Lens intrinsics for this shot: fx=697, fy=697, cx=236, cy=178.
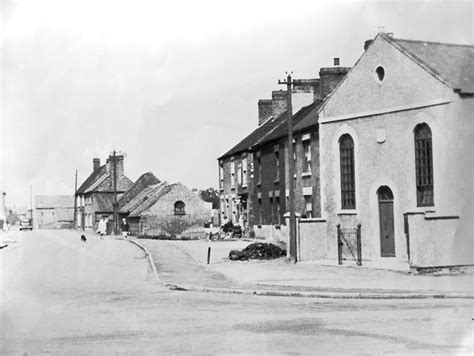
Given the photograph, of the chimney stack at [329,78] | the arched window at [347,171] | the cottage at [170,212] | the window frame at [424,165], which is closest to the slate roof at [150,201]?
the cottage at [170,212]

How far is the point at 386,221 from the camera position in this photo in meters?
23.2

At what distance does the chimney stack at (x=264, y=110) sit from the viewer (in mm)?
49938

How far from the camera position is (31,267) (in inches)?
1018

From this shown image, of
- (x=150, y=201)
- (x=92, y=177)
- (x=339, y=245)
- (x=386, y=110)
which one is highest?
(x=92, y=177)

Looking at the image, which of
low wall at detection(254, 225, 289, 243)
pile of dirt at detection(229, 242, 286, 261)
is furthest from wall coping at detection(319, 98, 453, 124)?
low wall at detection(254, 225, 289, 243)

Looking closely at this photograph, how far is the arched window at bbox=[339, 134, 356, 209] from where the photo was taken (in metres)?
24.7

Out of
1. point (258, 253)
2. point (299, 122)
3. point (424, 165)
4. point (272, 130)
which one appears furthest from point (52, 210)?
point (424, 165)

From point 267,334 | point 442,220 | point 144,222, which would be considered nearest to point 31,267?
point 442,220

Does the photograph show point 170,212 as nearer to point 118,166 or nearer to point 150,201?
point 150,201

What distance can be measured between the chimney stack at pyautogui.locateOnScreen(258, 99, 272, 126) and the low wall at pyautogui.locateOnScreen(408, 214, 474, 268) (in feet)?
102

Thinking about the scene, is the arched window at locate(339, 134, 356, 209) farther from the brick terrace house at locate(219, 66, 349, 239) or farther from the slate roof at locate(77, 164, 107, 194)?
the slate roof at locate(77, 164, 107, 194)

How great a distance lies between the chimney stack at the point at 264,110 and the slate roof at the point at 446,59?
2692cm

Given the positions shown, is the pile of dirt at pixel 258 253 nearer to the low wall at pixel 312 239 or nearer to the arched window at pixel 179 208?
the low wall at pixel 312 239

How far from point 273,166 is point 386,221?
1616cm
